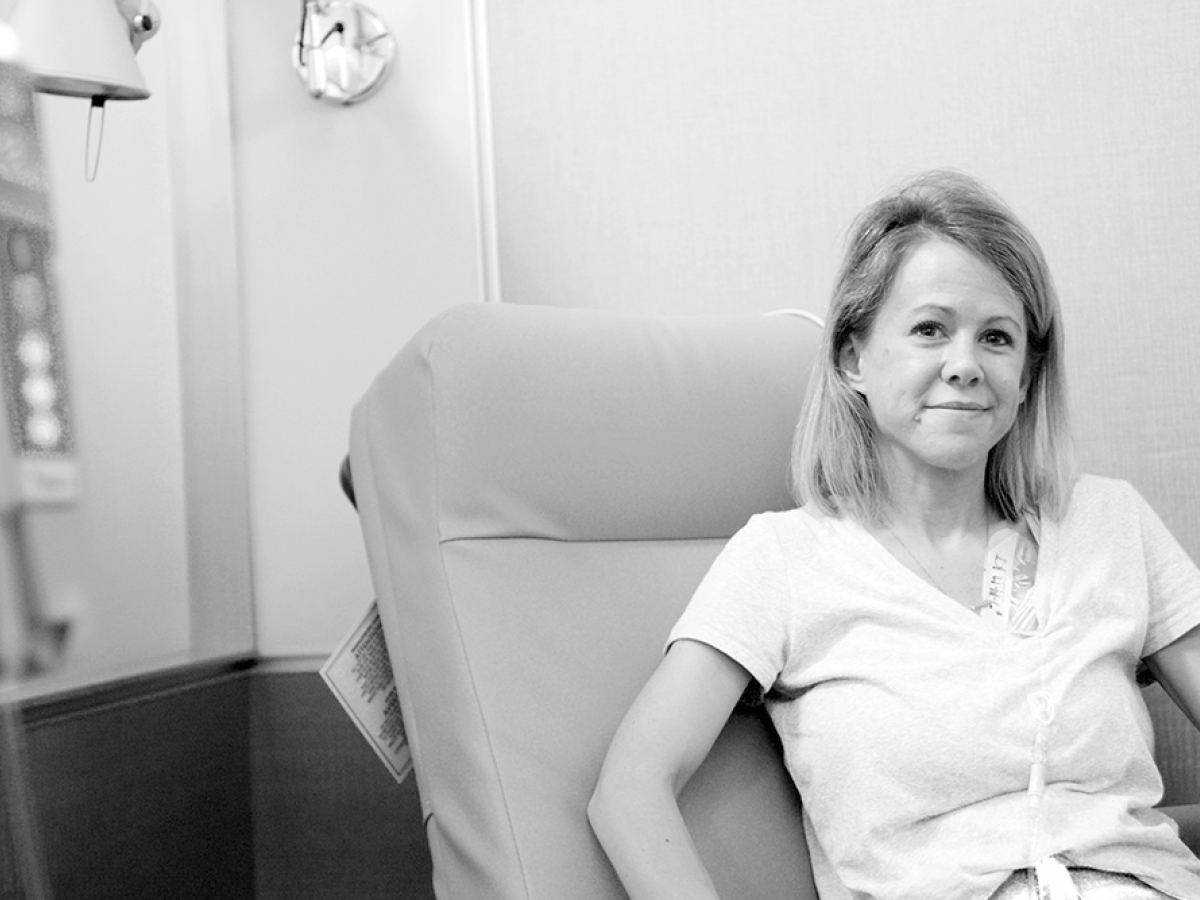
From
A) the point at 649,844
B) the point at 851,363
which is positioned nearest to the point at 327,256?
the point at 851,363

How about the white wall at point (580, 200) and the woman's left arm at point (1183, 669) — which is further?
the white wall at point (580, 200)

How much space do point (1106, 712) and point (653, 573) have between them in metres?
0.43

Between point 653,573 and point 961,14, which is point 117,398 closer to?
point 653,573

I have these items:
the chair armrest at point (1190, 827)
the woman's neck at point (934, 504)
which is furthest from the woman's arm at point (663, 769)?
the chair armrest at point (1190, 827)

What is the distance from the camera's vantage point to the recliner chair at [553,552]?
1.10 metres

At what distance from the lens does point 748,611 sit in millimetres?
1151

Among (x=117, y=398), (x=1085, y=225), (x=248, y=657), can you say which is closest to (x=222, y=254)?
(x=117, y=398)

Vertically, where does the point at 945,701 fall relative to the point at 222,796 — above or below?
above

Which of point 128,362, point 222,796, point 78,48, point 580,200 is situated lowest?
point 222,796

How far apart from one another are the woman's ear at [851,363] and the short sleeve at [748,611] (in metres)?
0.18

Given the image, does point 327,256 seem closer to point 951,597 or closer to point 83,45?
point 83,45

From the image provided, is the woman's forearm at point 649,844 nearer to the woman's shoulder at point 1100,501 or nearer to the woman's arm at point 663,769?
the woman's arm at point 663,769

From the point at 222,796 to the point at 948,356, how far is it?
1.09m

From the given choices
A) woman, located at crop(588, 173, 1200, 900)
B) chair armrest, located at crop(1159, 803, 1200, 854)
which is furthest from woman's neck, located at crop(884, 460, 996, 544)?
chair armrest, located at crop(1159, 803, 1200, 854)
